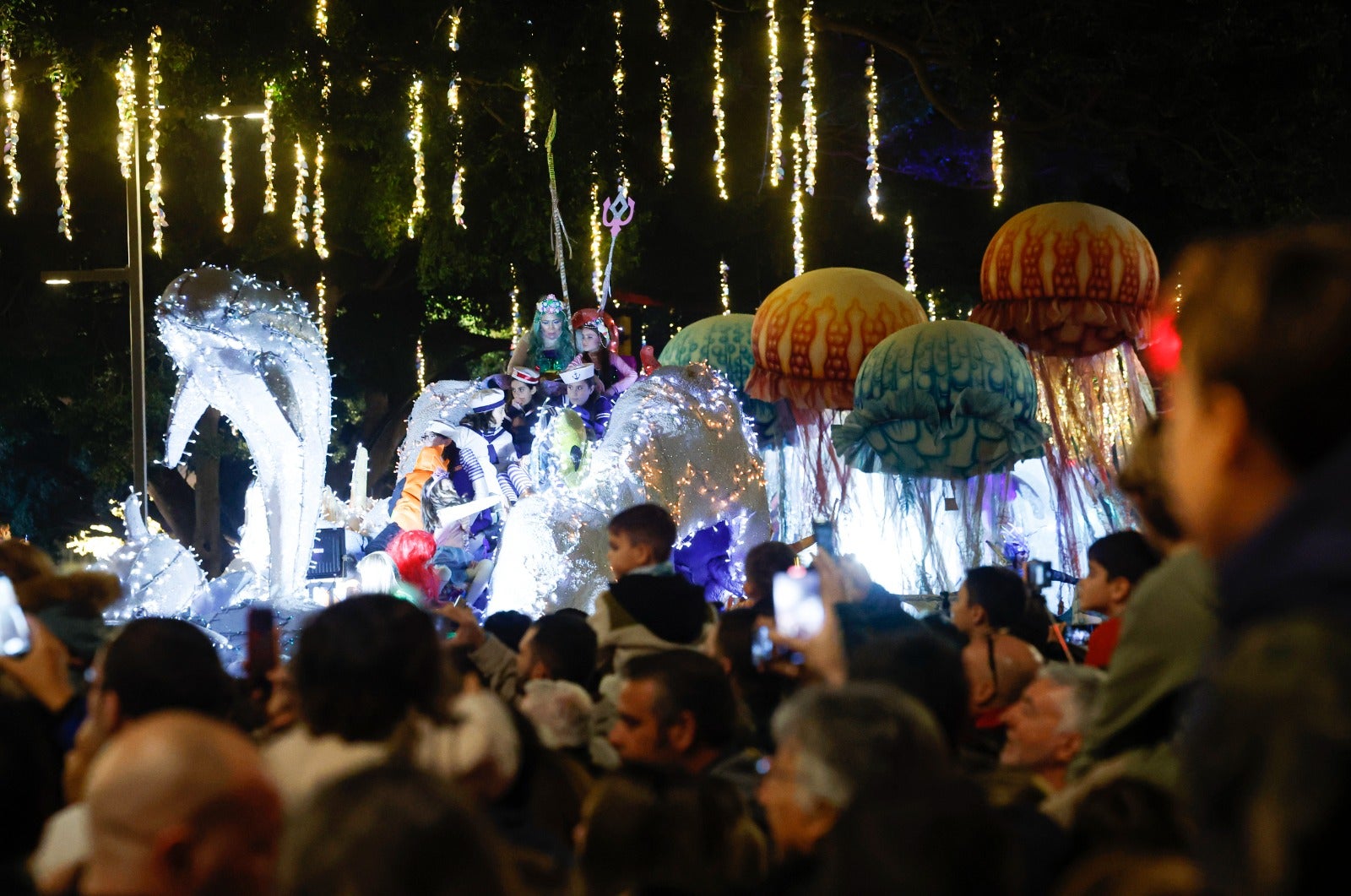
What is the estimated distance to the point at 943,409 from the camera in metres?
10.2

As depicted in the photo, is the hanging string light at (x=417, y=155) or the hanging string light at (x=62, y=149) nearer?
the hanging string light at (x=62, y=149)

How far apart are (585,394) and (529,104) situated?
2861 mm

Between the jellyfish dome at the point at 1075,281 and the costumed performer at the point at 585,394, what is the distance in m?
3.17

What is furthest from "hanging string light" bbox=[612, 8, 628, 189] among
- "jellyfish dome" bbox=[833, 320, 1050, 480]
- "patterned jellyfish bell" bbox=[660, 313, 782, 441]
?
"jellyfish dome" bbox=[833, 320, 1050, 480]

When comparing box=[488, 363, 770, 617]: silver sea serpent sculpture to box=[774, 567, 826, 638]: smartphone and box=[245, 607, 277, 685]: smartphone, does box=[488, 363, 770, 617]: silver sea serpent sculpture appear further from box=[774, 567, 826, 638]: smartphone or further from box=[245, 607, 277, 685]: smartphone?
box=[774, 567, 826, 638]: smartphone

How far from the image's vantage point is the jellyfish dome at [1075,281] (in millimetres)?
11773

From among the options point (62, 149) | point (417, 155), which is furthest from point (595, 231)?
point (62, 149)

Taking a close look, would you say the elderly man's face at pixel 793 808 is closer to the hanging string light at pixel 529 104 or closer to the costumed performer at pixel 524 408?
the costumed performer at pixel 524 408

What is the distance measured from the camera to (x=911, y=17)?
55.7 feet

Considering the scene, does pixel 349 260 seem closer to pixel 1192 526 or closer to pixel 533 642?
pixel 533 642

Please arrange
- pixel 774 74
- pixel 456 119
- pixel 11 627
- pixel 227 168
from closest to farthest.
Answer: pixel 11 627 → pixel 456 119 → pixel 227 168 → pixel 774 74

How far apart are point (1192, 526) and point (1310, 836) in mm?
500

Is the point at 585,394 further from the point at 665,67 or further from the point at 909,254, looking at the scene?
the point at 909,254

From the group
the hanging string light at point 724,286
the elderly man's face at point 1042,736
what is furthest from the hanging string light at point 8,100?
the hanging string light at point 724,286
